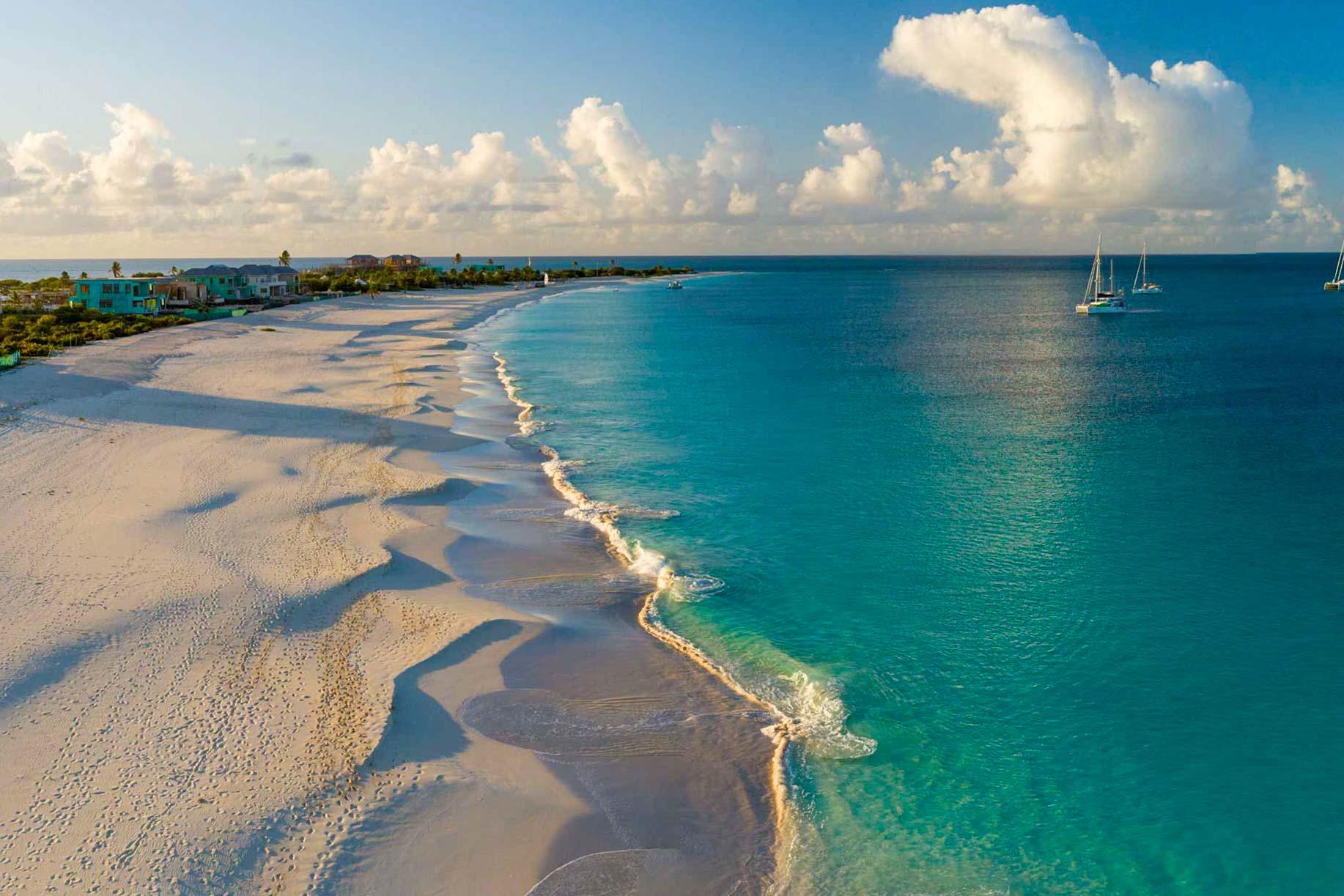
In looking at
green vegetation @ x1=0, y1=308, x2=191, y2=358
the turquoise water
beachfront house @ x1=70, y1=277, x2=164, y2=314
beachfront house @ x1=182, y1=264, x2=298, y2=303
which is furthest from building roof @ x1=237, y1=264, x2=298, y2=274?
the turquoise water

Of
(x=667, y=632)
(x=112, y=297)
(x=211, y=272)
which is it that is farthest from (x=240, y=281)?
(x=667, y=632)

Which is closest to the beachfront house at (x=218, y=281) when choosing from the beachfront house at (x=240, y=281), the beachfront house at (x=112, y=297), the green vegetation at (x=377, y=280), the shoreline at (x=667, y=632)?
the beachfront house at (x=240, y=281)

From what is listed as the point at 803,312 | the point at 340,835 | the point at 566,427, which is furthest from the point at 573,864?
the point at 803,312

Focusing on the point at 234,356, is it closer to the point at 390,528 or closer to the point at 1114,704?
the point at 390,528

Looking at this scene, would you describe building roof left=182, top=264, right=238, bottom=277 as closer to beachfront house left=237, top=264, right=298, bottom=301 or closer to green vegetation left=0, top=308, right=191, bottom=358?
beachfront house left=237, top=264, right=298, bottom=301

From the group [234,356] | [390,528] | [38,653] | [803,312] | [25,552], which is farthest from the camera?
[803,312]

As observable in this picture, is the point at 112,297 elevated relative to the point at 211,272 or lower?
lower

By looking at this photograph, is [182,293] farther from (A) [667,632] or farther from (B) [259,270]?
(A) [667,632]
